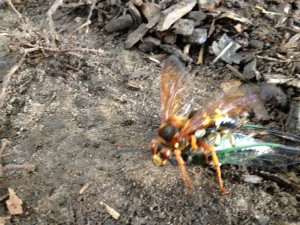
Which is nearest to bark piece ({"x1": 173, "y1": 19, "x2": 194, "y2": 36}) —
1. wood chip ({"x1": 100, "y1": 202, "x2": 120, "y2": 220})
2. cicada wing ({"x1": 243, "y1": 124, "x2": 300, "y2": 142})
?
cicada wing ({"x1": 243, "y1": 124, "x2": 300, "y2": 142})

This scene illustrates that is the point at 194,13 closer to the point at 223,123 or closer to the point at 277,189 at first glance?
the point at 223,123

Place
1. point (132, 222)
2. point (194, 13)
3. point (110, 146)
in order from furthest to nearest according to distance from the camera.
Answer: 1. point (194, 13)
2. point (110, 146)
3. point (132, 222)

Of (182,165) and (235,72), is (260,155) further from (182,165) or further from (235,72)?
(235,72)

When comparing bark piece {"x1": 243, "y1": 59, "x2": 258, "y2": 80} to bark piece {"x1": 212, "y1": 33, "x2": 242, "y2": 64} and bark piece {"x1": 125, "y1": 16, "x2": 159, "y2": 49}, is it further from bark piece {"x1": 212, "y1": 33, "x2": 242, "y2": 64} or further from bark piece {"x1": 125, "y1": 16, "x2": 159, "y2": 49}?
bark piece {"x1": 125, "y1": 16, "x2": 159, "y2": 49}

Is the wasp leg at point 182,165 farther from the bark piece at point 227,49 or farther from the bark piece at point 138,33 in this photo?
the bark piece at point 138,33

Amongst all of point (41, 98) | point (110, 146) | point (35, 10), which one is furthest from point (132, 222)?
point (35, 10)

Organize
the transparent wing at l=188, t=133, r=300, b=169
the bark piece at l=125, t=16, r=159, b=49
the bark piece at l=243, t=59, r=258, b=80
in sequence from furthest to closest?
the bark piece at l=125, t=16, r=159, b=49, the bark piece at l=243, t=59, r=258, b=80, the transparent wing at l=188, t=133, r=300, b=169

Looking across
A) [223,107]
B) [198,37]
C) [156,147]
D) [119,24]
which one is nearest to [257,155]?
[223,107]

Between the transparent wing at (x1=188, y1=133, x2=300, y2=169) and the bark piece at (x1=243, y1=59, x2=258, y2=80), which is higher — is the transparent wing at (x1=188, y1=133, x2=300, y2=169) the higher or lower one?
the lower one
